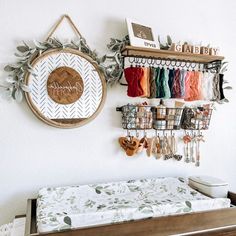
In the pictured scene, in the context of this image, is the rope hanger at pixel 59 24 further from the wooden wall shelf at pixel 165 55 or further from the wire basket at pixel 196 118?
the wire basket at pixel 196 118

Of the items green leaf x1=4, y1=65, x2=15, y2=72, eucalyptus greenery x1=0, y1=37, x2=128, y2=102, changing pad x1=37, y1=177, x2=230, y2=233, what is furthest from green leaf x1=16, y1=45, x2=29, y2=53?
changing pad x1=37, y1=177, x2=230, y2=233

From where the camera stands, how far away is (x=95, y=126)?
1.49 metres

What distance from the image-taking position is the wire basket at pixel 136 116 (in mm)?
1449

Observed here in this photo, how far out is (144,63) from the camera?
158 cm

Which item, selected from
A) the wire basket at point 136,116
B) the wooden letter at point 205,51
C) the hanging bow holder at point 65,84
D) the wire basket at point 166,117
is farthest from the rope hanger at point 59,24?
the wooden letter at point 205,51

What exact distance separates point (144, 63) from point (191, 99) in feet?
1.30

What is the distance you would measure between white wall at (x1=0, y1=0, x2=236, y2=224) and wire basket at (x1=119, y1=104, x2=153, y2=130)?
0.31ft

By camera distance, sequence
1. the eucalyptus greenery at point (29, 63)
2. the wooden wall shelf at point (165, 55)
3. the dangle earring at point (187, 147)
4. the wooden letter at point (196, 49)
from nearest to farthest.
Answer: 1. the eucalyptus greenery at point (29, 63)
2. the wooden wall shelf at point (165, 55)
3. the wooden letter at point (196, 49)
4. the dangle earring at point (187, 147)

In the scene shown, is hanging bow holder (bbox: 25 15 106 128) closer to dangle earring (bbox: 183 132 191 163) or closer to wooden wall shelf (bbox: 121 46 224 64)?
wooden wall shelf (bbox: 121 46 224 64)

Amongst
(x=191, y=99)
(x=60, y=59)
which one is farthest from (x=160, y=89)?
(x=60, y=59)

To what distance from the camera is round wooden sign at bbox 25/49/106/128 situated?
135cm

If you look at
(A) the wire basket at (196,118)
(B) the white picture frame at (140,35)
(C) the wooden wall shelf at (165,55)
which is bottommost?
(A) the wire basket at (196,118)

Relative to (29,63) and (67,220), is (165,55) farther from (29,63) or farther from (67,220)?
(67,220)

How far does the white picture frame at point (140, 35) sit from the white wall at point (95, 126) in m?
0.10
